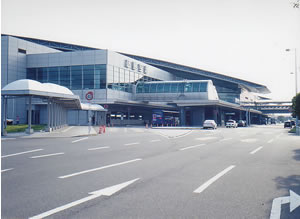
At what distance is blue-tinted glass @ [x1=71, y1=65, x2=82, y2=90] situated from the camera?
165 feet

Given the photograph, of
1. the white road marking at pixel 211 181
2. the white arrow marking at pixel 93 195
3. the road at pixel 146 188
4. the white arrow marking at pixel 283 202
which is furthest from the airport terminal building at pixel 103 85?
the white arrow marking at pixel 283 202

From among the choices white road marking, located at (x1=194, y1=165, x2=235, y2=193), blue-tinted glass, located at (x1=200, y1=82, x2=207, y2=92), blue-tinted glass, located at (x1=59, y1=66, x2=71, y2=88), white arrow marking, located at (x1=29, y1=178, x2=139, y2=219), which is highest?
blue-tinted glass, located at (x1=59, y1=66, x2=71, y2=88)

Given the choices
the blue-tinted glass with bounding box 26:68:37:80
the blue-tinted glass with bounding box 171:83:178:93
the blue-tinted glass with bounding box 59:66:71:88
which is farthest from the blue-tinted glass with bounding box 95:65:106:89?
the blue-tinted glass with bounding box 171:83:178:93

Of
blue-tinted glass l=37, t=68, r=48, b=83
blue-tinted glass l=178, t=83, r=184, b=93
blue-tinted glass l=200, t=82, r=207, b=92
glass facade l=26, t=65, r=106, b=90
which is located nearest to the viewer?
glass facade l=26, t=65, r=106, b=90

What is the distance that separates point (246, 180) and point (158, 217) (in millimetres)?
3371

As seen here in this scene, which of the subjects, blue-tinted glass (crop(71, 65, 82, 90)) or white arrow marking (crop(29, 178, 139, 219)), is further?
blue-tinted glass (crop(71, 65, 82, 90))

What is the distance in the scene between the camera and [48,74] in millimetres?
51875

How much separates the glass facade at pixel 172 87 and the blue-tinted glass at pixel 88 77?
40.3ft

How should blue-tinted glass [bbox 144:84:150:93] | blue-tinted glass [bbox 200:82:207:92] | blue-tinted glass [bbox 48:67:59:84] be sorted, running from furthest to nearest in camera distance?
blue-tinted glass [bbox 144:84:150:93], blue-tinted glass [bbox 200:82:207:92], blue-tinted glass [bbox 48:67:59:84]

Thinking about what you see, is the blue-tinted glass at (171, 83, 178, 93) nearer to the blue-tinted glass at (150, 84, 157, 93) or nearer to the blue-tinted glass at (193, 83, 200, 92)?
the blue-tinted glass at (193, 83, 200, 92)

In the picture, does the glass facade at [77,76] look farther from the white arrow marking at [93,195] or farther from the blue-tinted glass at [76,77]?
the white arrow marking at [93,195]

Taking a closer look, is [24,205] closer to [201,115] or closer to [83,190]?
[83,190]

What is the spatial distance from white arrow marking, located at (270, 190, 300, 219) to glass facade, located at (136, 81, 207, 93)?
50402 mm

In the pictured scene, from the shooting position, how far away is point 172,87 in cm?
5738
